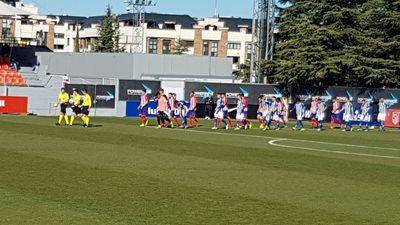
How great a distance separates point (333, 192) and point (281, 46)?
51611 mm

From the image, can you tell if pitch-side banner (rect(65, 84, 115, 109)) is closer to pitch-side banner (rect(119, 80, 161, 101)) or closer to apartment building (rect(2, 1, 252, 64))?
pitch-side banner (rect(119, 80, 161, 101))

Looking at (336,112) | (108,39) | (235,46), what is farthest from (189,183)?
(235,46)

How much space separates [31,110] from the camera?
56.5 metres

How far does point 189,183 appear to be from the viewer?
54.3 feet

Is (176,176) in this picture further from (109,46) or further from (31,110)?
(109,46)

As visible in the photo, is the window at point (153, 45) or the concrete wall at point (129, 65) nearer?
the concrete wall at point (129, 65)

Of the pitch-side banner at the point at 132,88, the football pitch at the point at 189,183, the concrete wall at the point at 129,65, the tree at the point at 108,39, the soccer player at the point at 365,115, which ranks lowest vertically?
the football pitch at the point at 189,183

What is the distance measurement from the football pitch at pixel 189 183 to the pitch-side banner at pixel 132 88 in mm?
28308

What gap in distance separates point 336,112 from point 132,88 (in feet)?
52.2

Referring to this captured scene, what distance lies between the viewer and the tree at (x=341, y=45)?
63938mm

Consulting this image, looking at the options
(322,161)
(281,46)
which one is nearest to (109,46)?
(281,46)

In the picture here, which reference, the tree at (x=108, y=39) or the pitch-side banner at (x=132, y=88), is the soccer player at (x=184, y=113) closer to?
the pitch-side banner at (x=132, y=88)

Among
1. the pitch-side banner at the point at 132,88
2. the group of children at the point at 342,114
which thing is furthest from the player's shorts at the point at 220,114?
the pitch-side banner at the point at 132,88

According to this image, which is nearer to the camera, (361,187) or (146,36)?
(361,187)
